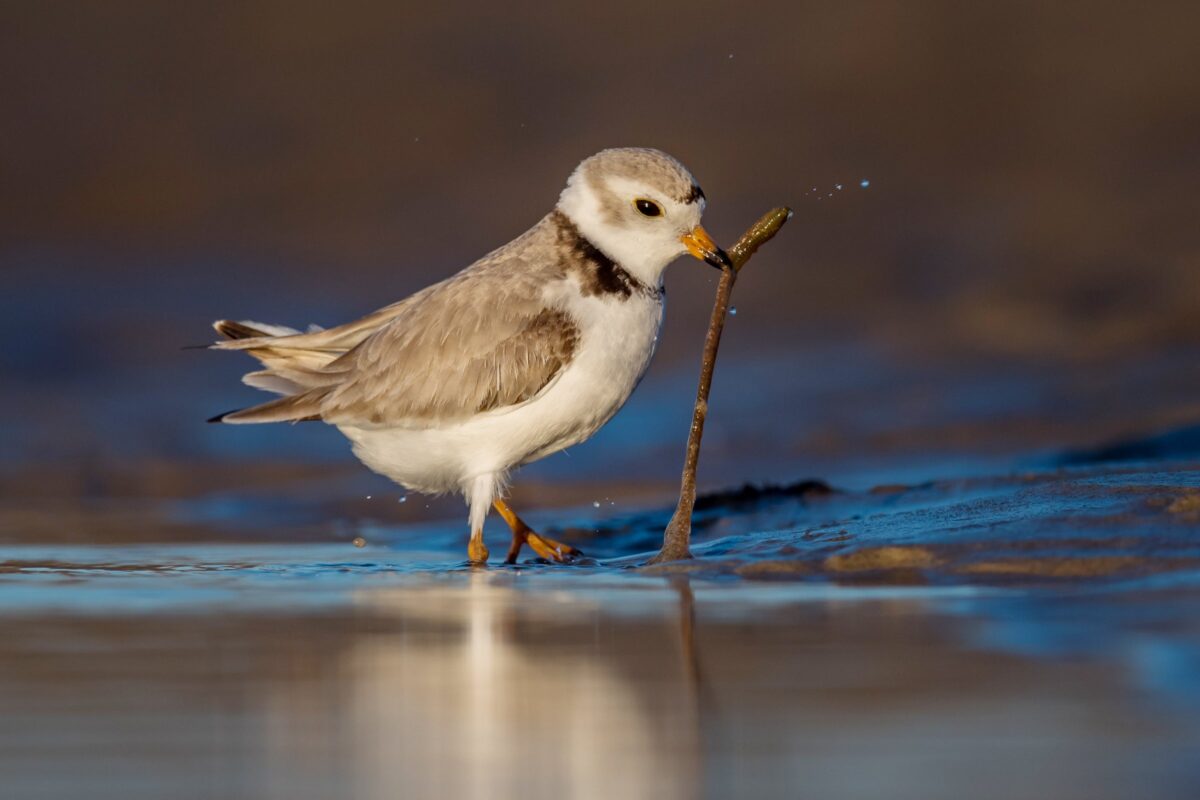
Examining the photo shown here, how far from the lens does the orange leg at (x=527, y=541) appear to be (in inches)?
278

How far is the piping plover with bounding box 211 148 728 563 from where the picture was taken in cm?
669

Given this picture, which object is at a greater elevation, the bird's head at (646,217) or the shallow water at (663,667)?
the bird's head at (646,217)

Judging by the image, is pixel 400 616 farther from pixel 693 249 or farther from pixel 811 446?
pixel 811 446

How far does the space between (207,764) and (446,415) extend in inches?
157

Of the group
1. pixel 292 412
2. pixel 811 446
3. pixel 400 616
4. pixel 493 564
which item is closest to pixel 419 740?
pixel 400 616

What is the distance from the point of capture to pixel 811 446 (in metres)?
10.8

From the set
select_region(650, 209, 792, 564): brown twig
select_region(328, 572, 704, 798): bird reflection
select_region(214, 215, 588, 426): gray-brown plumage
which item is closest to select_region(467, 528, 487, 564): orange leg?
select_region(214, 215, 588, 426): gray-brown plumage

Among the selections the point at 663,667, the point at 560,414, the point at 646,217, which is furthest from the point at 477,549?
the point at 663,667

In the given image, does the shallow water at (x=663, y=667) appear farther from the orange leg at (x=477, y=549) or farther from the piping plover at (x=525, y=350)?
the piping plover at (x=525, y=350)

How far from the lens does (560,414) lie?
670 centimetres

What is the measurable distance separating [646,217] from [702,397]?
3.09 ft

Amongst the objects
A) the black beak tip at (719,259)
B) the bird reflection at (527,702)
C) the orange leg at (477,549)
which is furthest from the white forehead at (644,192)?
the bird reflection at (527,702)

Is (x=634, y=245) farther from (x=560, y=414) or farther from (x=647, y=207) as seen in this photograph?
(x=560, y=414)

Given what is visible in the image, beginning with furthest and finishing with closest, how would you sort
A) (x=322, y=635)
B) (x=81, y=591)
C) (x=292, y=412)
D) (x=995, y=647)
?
1. (x=292, y=412)
2. (x=81, y=591)
3. (x=322, y=635)
4. (x=995, y=647)
